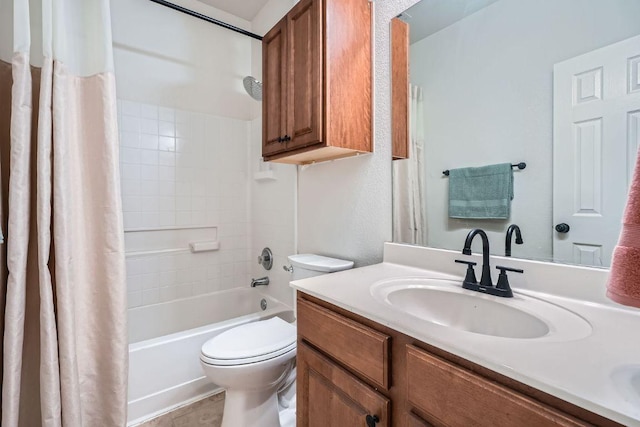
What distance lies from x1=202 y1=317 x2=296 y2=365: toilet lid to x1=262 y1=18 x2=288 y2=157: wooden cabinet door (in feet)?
2.89

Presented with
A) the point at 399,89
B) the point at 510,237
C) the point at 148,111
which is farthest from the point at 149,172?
the point at 510,237

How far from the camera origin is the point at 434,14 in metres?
1.16

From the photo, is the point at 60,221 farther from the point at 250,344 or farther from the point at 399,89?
the point at 399,89

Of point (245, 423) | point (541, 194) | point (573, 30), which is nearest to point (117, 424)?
point (245, 423)

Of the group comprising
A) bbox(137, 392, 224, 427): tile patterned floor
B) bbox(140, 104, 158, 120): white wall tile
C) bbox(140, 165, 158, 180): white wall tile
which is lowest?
bbox(137, 392, 224, 427): tile patterned floor

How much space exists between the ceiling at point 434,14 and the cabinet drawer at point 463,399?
3.90ft

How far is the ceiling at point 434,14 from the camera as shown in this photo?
1074 millimetres

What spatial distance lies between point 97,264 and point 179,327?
1.15 m

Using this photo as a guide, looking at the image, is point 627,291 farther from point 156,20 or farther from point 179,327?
point 156,20

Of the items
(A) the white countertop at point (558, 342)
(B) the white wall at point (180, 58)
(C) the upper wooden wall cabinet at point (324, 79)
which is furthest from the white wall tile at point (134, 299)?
(A) the white countertop at point (558, 342)

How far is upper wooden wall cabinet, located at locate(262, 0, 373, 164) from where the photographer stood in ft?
3.88

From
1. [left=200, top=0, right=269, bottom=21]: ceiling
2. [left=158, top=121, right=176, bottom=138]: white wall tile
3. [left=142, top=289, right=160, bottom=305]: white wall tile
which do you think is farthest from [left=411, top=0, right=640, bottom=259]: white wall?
[left=142, top=289, right=160, bottom=305]: white wall tile

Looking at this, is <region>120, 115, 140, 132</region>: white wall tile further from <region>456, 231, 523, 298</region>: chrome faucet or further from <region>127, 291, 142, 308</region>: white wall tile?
<region>456, 231, 523, 298</region>: chrome faucet

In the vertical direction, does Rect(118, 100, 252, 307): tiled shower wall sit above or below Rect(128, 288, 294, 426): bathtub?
above
